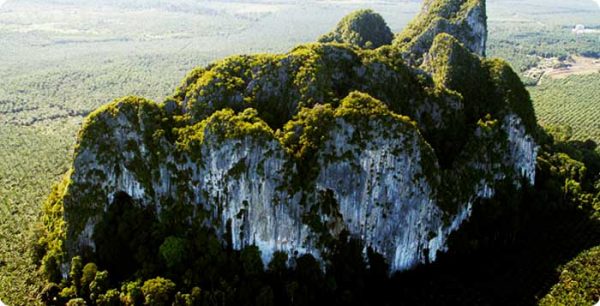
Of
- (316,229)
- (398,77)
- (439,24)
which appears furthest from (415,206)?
(439,24)

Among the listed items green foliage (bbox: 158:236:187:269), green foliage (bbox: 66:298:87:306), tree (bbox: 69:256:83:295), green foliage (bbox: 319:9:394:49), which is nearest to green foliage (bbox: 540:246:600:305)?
green foliage (bbox: 158:236:187:269)

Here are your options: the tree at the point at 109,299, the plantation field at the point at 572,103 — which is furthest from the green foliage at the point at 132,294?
the plantation field at the point at 572,103

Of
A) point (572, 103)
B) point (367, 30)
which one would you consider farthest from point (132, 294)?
point (572, 103)

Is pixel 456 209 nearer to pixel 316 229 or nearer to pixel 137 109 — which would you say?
pixel 316 229

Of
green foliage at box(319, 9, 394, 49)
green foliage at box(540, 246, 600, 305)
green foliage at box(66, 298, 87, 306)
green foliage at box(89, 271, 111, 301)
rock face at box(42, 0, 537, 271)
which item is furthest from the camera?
green foliage at box(319, 9, 394, 49)

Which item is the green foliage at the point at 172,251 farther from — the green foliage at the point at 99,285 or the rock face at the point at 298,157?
the green foliage at the point at 99,285

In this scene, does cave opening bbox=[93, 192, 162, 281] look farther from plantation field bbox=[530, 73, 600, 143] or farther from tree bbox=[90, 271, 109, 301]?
plantation field bbox=[530, 73, 600, 143]

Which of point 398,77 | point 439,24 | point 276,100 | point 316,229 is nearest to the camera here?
point 316,229
